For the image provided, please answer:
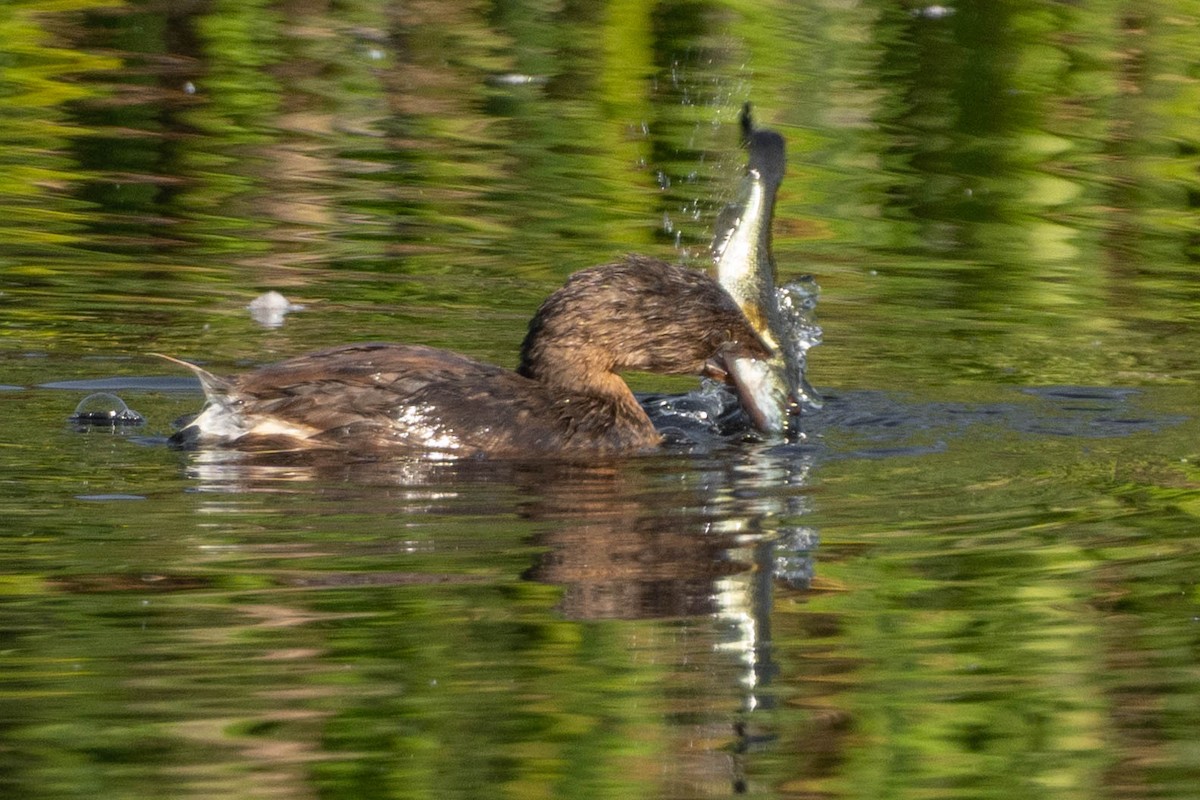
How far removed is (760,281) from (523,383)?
1081 mm

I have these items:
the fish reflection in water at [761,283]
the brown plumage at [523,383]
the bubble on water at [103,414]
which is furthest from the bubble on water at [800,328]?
the bubble on water at [103,414]

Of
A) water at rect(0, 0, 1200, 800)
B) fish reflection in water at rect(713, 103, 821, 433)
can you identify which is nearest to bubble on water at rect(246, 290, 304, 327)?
water at rect(0, 0, 1200, 800)

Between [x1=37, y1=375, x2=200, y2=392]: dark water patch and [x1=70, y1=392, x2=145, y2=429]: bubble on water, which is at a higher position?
[x1=70, y1=392, x2=145, y2=429]: bubble on water

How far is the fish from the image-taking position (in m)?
7.85

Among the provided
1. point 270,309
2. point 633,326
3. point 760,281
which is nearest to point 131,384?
point 270,309

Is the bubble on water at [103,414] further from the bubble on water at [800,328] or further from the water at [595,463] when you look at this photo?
the bubble on water at [800,328]

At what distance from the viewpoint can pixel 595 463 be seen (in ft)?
24.2

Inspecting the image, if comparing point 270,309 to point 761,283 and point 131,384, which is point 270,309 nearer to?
point 131,384

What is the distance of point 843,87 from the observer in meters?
15.0

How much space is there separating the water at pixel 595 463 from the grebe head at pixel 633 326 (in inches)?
14.3

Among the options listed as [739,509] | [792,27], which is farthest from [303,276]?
[792,27]

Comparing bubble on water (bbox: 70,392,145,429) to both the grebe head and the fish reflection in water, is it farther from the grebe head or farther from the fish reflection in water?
the fish reflection in water

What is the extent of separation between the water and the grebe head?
364mm

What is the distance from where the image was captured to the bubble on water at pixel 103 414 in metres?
7.49
